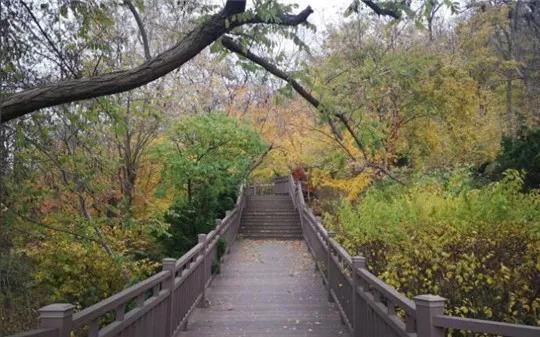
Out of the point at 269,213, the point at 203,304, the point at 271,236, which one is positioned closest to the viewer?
the point at 203,304

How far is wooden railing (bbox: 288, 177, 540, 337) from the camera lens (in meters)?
3.19

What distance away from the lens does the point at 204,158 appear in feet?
58.0

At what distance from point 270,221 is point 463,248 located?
16589mm

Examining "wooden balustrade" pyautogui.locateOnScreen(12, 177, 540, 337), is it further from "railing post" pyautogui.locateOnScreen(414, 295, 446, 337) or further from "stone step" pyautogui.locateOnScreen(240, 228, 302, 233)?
"stone step" pyautogui.locateOnScreen(240, 228, 302, 233)

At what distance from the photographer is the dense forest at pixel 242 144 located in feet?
16.4

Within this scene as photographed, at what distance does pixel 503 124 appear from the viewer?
22344 mm

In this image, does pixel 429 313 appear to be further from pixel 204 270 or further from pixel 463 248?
pixel 204 270

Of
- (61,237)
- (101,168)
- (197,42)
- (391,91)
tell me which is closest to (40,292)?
(61,237)

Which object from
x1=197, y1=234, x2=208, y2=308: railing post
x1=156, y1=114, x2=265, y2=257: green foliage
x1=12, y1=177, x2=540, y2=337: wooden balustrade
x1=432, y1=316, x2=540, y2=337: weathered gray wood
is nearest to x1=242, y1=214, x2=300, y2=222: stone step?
x1=156, y1=114, x2=265, y2=257: green foliage

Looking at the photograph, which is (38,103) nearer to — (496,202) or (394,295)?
(394,295)

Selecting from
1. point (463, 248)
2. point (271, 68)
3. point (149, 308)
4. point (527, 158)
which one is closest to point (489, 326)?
point (271, 68)

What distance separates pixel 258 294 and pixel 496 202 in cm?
496

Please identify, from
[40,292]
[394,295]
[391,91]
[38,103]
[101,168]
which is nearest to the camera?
[38,103]

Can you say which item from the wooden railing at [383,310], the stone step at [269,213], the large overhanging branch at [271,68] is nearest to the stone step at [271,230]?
the stone step at [269,213]
